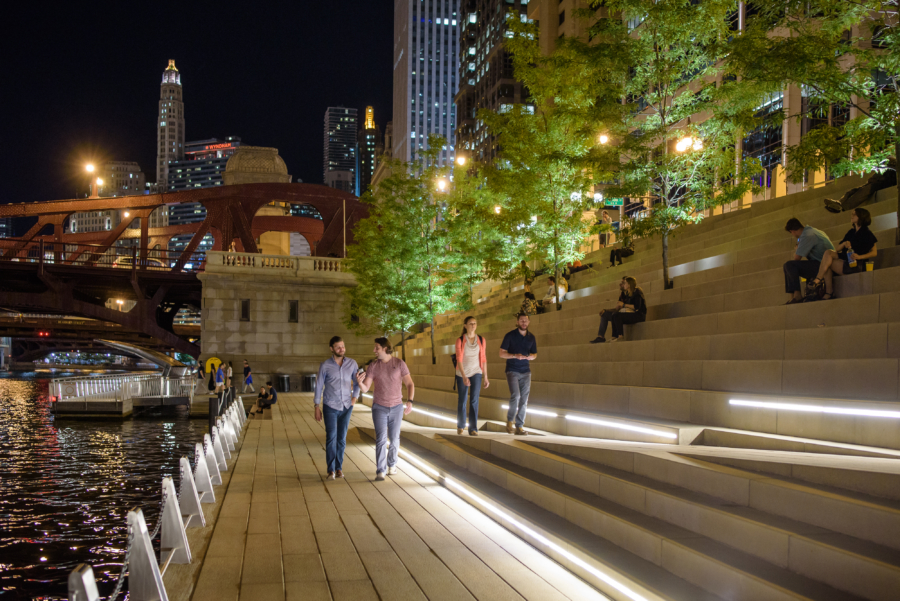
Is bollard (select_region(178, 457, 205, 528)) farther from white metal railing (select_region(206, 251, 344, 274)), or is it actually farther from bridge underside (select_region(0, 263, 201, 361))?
bridge underside (select_region(0, 263, 201, 361))

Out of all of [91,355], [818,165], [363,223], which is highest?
[363,223]

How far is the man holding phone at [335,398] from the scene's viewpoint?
1005cm

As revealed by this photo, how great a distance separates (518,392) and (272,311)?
3039 centimetres

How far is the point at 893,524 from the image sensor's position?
4.12m

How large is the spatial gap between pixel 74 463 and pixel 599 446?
15022mm

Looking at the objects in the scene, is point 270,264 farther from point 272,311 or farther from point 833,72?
point 833,72

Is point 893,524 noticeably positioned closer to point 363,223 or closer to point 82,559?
point 82,559

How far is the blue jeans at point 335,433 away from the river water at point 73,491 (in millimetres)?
2941

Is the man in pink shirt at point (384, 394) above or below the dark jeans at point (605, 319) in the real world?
below

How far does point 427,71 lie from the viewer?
574ft

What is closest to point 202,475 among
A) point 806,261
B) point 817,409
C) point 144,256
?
point 817,409

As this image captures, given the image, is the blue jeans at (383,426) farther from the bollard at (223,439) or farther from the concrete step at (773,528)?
the concrete step at (773,528)

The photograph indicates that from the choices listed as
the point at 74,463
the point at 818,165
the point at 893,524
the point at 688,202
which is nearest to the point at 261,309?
the point at 74,463

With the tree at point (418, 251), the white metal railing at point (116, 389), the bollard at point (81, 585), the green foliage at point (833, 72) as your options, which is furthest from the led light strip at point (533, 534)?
the white metal railing at point (116, 389)
